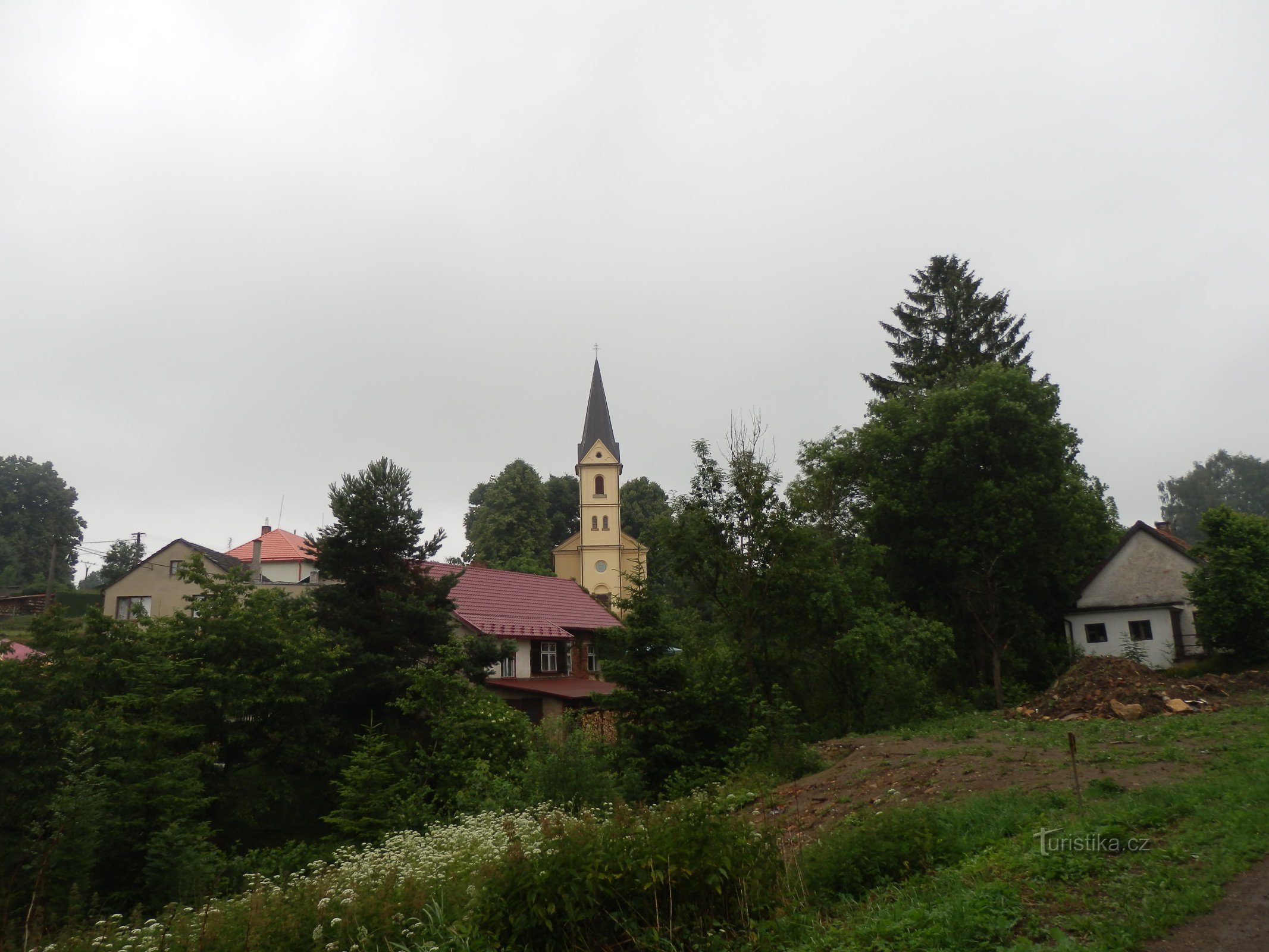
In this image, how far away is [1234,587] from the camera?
26.8 meters

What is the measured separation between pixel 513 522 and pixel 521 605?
106 feet

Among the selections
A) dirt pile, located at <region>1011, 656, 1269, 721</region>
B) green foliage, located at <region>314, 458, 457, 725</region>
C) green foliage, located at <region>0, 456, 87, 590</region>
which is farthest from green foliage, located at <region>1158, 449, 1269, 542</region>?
green foliage, located at <region>0, 456, 87, 590</region>

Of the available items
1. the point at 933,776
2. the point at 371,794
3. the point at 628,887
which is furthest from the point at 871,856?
the point at 371,794

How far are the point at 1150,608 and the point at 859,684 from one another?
1647 cm

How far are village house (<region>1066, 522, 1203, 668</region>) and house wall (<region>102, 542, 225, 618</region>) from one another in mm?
37393

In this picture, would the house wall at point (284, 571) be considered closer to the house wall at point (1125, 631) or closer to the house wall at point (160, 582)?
the house wall at point (160, 582)

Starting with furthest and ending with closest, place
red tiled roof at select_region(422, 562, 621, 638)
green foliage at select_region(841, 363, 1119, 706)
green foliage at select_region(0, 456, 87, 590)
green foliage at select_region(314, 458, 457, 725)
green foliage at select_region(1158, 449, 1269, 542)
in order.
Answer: green foliage at select_region(1158, 449, 1269, 542)
green foliage at select_region(0, 456, 87, 590)
red tiled roof at select_region(422, 562, 621, 638)
green foliage at select_region(841, 363, 1119, 706)
green foliage at select_region(314, 458, 457, 725)

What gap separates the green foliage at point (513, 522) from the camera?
6575 centimetres

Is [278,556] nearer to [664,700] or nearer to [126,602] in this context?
[126,602]

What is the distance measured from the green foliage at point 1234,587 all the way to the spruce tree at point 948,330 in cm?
1086

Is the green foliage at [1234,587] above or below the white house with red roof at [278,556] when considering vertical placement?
below

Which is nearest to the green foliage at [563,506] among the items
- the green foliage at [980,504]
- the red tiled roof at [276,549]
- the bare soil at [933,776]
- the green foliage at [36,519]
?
the red tiled roof at [276,549]

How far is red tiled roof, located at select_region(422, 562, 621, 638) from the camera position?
3194cm

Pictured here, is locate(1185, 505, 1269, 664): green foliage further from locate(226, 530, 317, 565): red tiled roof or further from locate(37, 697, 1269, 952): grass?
locate(226, 530, 317, 565): red tiled roof
